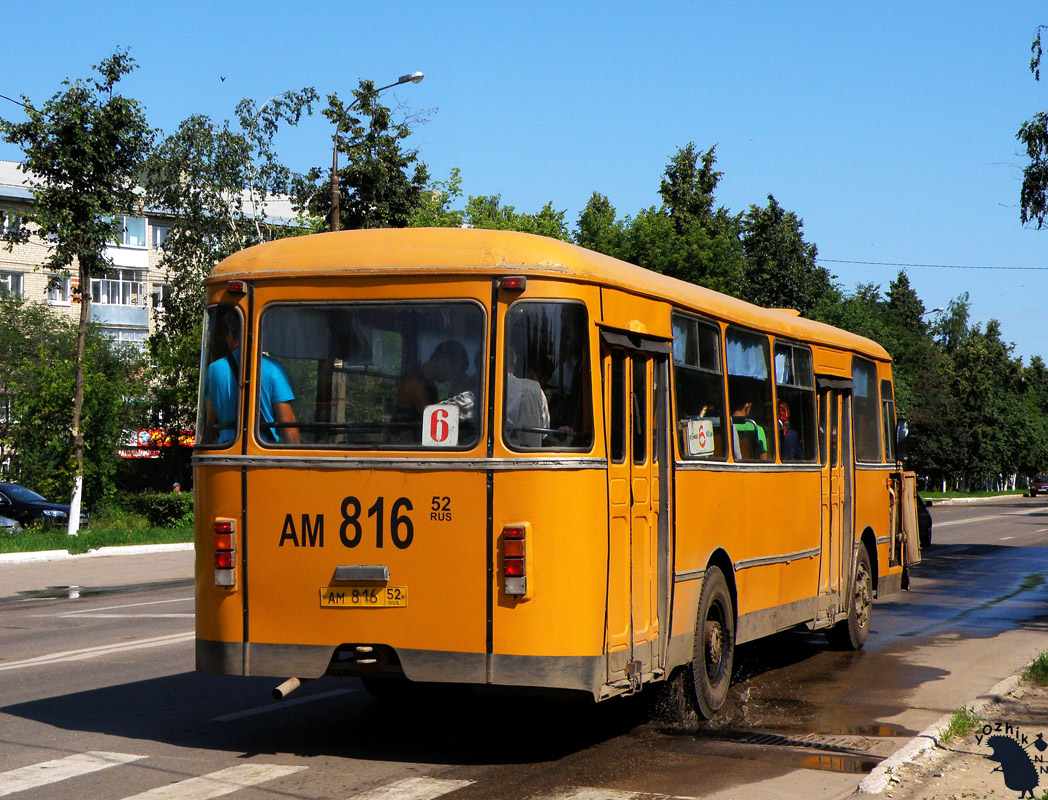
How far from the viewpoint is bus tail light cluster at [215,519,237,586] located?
727 centimetres

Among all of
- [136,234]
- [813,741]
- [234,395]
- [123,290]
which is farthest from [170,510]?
[136,234]

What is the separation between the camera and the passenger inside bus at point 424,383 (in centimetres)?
707

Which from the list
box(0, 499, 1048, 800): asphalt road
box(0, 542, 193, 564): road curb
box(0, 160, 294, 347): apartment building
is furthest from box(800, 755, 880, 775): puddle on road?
box(0, 160, 294, 347): apartment building

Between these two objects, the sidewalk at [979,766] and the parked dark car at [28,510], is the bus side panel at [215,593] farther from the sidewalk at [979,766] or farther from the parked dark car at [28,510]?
the parked dark car at [28,510]

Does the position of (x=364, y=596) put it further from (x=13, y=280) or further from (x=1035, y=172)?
(x=13, y=280)

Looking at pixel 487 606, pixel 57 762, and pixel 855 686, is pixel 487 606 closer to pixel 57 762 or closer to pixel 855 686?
pixel 57 762

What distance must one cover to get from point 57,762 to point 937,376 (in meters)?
93.0

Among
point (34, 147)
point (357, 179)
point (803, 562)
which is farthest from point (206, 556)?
point (357, 179)

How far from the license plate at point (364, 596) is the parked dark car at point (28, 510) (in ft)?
88.9

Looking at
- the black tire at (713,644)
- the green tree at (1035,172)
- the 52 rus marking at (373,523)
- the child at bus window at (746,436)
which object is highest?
the green tree at (1035,172)

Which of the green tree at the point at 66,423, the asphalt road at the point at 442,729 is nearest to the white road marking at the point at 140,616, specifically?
the asphalt road at the point at 442,729

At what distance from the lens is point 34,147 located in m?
28.0

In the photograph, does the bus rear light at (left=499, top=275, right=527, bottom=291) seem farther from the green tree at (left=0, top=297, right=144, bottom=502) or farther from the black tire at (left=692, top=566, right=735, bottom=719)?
the green tree at (left=0, top=297, right=144, bottom=502)

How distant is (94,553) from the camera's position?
27328 millimetres
